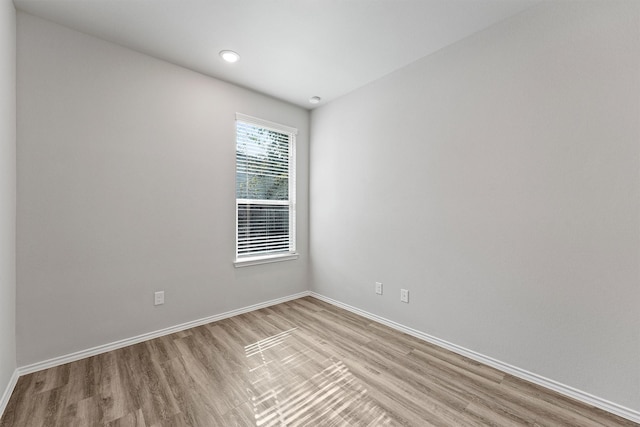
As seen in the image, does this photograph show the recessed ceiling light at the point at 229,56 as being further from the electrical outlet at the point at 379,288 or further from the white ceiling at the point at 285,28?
the electrical outlet at the point at 379,288

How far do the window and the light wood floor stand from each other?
1.15 meters

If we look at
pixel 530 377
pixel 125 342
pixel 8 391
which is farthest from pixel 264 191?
pixel 530 377

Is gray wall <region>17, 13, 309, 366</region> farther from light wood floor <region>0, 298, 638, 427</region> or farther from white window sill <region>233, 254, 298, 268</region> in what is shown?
light wood floor <region>0, 298, 638, 427</region>

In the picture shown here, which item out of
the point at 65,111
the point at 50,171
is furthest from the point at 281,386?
the point at 65,111

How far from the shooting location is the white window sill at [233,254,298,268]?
10.3 feet

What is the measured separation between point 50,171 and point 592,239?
3.82m

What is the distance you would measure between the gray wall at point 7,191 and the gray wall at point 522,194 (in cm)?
286

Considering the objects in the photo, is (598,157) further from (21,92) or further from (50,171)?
(21,92)

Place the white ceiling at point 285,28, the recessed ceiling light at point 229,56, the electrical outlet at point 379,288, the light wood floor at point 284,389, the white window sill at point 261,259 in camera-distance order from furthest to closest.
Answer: the white window sill at point 261,259, the electrical outlet at point 379,288, the recessed ceiling light at point 229,56, the white ceiling at point 285,28, the light wood floor at point 284,389

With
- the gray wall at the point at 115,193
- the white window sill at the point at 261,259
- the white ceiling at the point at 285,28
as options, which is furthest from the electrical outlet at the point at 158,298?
the white ceiling at the point at 285,28

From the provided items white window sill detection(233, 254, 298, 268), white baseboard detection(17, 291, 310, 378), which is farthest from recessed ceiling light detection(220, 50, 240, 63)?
white baseboard detection(17, 291, 310, 378)

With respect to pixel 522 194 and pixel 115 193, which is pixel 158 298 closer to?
pixel 115 193

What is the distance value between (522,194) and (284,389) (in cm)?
218

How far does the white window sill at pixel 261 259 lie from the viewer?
3133 millimetres
